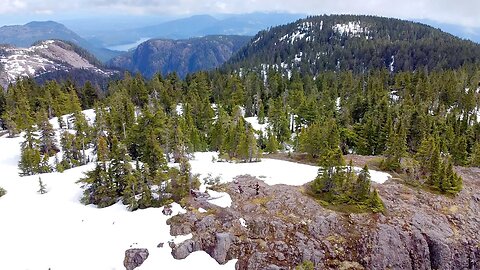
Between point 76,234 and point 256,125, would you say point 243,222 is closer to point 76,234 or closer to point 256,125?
point 76,234

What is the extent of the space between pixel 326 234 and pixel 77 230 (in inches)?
962

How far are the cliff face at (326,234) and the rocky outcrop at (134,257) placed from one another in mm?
2826

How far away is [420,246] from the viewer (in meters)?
33.7

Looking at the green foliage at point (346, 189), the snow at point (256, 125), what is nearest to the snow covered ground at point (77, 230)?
the green foliage at point (346, 189)

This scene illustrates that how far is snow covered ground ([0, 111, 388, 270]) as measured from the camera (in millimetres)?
30562

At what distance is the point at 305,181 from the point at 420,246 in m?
14.4

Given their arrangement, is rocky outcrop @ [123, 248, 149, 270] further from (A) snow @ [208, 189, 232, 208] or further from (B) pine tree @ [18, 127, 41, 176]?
(B) pine tree @ [18, 127, 41, 176]

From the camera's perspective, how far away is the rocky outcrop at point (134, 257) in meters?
30.3

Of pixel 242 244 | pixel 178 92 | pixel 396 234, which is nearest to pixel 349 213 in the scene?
pixel 396 234

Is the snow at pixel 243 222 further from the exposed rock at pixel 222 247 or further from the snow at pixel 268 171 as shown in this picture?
the snow at pixel 268 171

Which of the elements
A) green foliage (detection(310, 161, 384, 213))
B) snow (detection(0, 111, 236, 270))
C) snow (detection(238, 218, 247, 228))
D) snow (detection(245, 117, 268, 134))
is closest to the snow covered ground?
snow (detection(0, 111, 236, 270))

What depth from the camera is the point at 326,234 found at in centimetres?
3362

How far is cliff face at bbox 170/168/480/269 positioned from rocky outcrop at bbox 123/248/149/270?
9.27 feet

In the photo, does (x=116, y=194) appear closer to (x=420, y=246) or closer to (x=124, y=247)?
(x=124, y=247)
